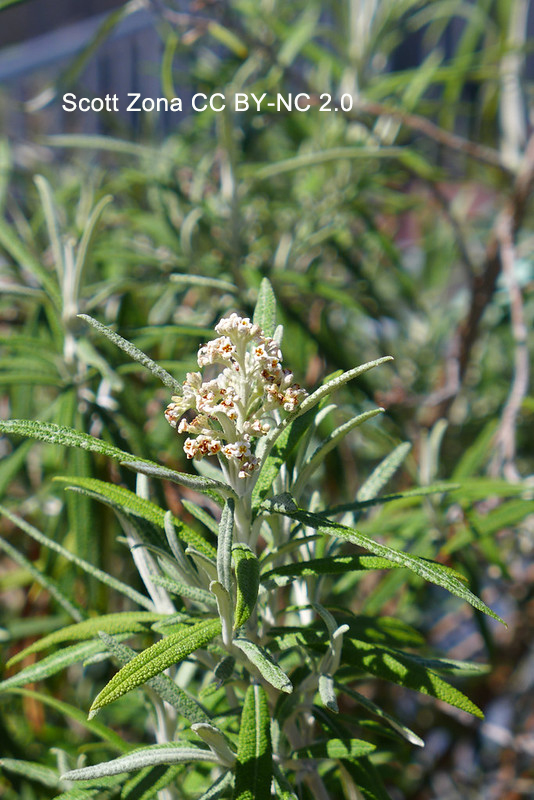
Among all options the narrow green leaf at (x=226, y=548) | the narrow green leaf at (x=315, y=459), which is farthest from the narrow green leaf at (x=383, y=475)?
the narrow green leaf at (x=226, y=548)

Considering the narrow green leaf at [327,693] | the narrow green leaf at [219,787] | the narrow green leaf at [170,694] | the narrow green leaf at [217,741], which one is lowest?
the narrow green leaf at [219,787]

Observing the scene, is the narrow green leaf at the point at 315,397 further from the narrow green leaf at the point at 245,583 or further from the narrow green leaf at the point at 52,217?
the narrow green leaf at the point at 52,217

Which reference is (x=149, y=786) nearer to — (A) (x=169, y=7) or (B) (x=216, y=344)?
(B) (x=216, y=344)

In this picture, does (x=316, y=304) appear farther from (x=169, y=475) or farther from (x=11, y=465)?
(x=169, y=475)

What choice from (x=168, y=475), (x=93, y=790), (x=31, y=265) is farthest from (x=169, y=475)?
(x=31, y=265)

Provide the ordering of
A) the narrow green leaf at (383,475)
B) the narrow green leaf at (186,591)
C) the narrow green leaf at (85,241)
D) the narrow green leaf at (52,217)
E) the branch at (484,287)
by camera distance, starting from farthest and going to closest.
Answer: the branch at (484,287) < the narrow green leaf at (52,217) < the narrow green leaf at (85,241) < the narrow green leaf at (383,475) < the narrow green leaf at (186,591)

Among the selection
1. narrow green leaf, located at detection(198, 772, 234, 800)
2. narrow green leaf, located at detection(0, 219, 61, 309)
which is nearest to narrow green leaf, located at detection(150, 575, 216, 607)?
narrow green leaf, located at detection(198, 772, 234, 800)
